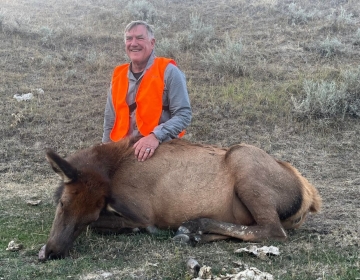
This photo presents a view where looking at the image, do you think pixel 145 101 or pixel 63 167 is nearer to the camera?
pixel 63 167

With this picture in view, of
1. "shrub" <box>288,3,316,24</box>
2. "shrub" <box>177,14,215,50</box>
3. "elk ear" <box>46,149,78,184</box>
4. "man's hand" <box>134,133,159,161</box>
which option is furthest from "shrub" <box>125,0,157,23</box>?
"elk ear" <box>46,149,78,184</box>

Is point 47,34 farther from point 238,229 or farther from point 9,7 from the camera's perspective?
point 238,229

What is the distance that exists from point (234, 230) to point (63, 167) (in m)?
1.82

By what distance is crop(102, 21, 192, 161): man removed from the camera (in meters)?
5.82

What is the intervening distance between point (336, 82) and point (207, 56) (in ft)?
10.3

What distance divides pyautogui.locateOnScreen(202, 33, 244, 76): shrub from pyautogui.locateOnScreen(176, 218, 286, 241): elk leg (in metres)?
6.35

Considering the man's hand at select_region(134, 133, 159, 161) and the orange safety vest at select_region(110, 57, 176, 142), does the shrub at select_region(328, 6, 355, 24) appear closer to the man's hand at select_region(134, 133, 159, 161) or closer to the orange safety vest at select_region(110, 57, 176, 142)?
the orange safety vest at select_region(110, 57, 176, 142)

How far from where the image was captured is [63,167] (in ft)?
14.7

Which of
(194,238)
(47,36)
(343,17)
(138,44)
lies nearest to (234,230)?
(194,238)

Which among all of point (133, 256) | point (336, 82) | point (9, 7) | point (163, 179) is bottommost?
point (133, 256)

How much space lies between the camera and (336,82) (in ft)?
32.6

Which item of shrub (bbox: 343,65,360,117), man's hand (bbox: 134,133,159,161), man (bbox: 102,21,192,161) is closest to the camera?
man's hand (bbox: 134,133,159,161)

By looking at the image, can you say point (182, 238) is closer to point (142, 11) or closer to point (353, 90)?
point (353, 90)

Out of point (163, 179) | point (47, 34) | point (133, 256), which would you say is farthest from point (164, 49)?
point (133, 256)
